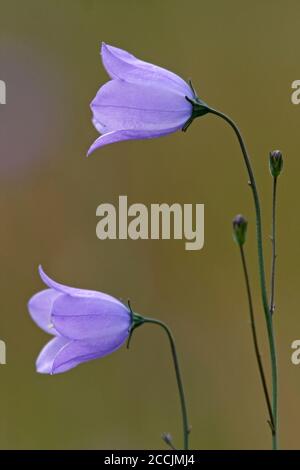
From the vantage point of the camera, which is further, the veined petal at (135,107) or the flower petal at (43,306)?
the flower petal at (43,306)

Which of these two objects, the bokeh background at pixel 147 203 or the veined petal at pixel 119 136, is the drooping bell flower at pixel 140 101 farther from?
the bokeh background at pixel 147 203

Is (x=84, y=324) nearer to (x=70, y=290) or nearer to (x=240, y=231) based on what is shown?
(x=70, y=290)

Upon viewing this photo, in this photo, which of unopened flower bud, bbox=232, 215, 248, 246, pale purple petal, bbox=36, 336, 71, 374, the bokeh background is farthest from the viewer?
the bokeh background

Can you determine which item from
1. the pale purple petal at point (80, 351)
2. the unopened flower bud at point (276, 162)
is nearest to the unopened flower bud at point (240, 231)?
the unopened flower bud at point (276, 162)

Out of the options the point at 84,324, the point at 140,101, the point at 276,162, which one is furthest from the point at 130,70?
the point at 84,324

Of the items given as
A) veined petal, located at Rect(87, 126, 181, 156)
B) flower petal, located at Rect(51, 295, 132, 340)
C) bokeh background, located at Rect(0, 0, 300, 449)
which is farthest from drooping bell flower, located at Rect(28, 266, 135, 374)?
bokeh background, located at Rect(0, 0, 300, 449)

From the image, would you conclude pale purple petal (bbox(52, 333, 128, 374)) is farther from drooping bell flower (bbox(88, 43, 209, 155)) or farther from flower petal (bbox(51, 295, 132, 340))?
drooping bell flower (bbox(88, 43, 209, 155))

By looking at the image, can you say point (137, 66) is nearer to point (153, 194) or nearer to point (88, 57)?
point (153, 194)
